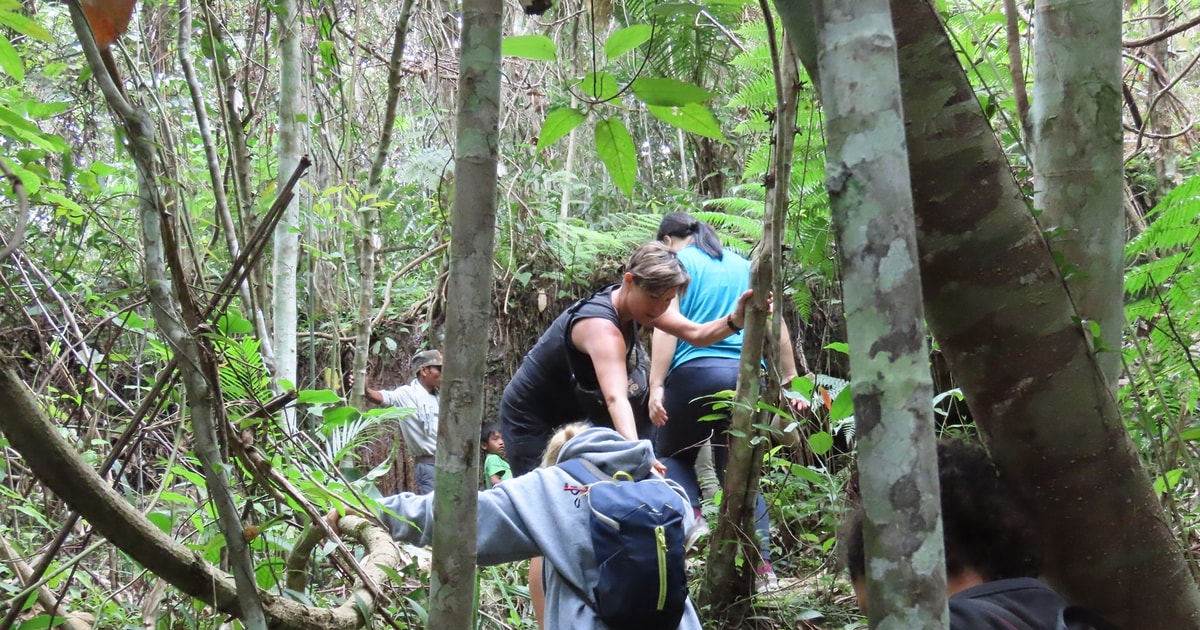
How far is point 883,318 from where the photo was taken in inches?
35.0

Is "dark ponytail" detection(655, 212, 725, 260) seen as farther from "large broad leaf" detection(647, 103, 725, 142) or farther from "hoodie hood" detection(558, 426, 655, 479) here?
"large broad leaf" detection(647, 103, 725, 142)

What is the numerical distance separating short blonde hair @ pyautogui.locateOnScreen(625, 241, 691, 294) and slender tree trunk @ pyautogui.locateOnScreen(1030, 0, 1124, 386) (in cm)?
203

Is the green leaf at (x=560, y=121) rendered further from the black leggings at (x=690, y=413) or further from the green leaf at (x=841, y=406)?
the black leggings at (x=690, y=413)

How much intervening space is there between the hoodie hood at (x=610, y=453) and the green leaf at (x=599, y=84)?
129 cm

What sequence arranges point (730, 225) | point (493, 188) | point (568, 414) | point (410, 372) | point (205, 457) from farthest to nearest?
point (410, 372), point (730, 225), point (568, 414), point (205, 457), point (493, 188)

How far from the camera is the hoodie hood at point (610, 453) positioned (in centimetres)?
245

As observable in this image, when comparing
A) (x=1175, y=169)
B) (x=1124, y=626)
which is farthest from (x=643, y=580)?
(x=1175, y=169)

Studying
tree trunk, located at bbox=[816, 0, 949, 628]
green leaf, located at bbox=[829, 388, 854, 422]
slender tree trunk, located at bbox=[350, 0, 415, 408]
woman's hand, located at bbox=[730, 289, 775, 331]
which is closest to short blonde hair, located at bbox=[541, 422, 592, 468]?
woman's hand, located at bbox=[730, 289, 775, 331]

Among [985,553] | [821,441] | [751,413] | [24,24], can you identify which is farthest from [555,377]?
[24,24]

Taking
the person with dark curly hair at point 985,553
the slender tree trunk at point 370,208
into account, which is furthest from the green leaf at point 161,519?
the slender tree trunk at point 370,208

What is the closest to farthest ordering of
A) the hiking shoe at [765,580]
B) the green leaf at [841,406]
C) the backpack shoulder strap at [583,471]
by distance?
the green leaf at [841,406], the backpack shoulder strap at [583,471], the hiking shoe at [765,580]

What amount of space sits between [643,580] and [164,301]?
1380 mm

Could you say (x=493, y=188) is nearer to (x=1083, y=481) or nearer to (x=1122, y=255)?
(x=1083, y=481)

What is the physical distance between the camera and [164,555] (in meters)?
1.32
